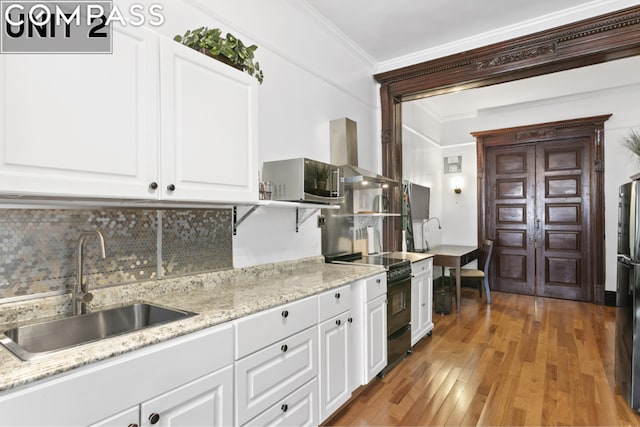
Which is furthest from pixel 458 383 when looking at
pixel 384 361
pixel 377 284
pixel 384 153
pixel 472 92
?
pixel 472 92

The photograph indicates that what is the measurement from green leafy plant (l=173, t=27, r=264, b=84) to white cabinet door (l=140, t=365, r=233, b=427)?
59.0 inches

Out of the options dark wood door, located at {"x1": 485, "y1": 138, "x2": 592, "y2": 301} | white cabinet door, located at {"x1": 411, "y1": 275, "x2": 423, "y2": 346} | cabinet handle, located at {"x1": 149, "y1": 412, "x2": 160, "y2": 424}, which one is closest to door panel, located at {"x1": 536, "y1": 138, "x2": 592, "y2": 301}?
dark wood door, located at {"x1": 485, "y1": 138, "x2": 592, "y2": 301}

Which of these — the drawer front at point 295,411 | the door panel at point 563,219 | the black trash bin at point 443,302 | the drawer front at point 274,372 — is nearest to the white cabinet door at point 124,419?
the drawer front at point 274,372

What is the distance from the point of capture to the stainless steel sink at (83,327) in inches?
50.3

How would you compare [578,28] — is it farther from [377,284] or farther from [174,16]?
[174,16]

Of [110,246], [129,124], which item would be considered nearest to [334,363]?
[110,246]

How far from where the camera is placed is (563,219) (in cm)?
524

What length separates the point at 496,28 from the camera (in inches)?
131

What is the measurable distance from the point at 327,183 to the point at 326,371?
1281mm

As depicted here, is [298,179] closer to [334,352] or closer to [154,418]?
[334,352]

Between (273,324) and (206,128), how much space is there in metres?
0.99

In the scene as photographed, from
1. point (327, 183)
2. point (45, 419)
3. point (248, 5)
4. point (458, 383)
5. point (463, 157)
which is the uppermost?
point (248, 5)

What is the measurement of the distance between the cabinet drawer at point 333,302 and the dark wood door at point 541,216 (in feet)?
14.5

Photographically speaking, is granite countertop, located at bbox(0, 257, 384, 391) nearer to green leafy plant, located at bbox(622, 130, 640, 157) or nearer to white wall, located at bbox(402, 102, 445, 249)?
white wall, located at bbox(402, 102, 445, 249)
